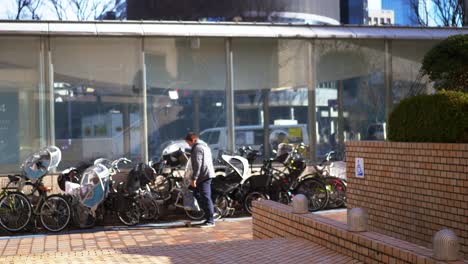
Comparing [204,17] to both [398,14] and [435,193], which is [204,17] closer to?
[398,14]

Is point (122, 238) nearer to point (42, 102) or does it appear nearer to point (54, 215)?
point (54, 215)

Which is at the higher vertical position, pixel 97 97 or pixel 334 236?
pixel 97 97

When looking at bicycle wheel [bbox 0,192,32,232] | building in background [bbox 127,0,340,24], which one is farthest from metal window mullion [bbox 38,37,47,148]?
building in background [bbox 127,0,340,24]

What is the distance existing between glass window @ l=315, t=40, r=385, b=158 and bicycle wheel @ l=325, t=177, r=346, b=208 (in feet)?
5.82

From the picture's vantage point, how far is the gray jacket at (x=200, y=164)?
36.7 ft

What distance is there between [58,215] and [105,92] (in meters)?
3.22

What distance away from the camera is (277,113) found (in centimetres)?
1429

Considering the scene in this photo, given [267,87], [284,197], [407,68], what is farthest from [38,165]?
[407,68]

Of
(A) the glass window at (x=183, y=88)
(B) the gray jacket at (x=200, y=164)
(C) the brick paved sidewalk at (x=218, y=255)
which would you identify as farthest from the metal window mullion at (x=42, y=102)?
(C) the brick paved sidewalk at (x=218, y=255)

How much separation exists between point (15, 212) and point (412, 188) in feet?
22.3

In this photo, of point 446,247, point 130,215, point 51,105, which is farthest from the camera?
point 51,105

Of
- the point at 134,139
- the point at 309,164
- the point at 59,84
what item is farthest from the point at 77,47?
the point at 309,164

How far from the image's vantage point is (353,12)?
1739 cm

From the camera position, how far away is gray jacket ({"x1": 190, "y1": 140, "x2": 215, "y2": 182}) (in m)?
11.2
